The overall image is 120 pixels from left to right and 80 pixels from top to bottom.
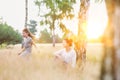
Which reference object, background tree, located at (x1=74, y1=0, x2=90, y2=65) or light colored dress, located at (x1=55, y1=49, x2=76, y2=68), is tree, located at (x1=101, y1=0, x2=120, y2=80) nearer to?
light colored dress, located at (x1=55, y1=49, x2=76, y2=68)

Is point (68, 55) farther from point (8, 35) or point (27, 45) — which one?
point (8, 35)

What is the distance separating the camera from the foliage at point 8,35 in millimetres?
31516

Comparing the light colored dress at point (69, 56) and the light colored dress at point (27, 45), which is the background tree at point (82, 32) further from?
the light colored dress at point (69, 56)

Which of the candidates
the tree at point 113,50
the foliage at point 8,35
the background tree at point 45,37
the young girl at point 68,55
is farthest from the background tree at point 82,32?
the background tree at point 45,37

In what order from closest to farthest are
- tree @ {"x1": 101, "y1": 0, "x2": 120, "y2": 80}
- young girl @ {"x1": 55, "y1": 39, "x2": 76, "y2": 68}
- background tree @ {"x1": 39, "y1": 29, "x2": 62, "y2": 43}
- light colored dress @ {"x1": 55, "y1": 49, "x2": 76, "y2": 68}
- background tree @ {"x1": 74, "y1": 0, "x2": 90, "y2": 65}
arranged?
tree @ {"x1": 101, "y1": 0, "x2": 120, "y2": 80} < young girl @ {"x1": 55, "y1": 39, "x2": 76, "y2": 68} < light colored dress @ {"x1": 55, "y1": 49, "x2": 76, "y2": 68} < background tree @ {"x1": 74, "y1": 0, "x2": 90, "y2": 65} < background tree @ {"x1": 39, "y1": 29, "x2": 62, "y2": 43}

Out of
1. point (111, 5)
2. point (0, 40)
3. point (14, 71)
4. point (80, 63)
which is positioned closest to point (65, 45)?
point (14, 71)

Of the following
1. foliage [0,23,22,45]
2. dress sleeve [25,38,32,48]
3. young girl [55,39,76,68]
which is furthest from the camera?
foliage [0,23,22,45]

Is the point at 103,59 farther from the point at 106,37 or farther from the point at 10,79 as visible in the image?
the point at 10,79

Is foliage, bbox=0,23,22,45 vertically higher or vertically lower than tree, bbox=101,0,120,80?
lower

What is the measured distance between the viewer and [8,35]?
31.8 metres

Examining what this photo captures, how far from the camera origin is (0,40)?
32031 mm

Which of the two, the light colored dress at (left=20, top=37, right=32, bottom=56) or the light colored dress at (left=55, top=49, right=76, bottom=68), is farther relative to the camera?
the light colored dress at (left=20, top=37, right=32, bottom=56)

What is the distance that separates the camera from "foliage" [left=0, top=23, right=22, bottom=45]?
1241 inches

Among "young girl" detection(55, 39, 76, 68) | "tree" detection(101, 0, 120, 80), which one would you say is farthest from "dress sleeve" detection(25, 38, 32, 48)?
"tree" detection(101, 0, 120, 80)
